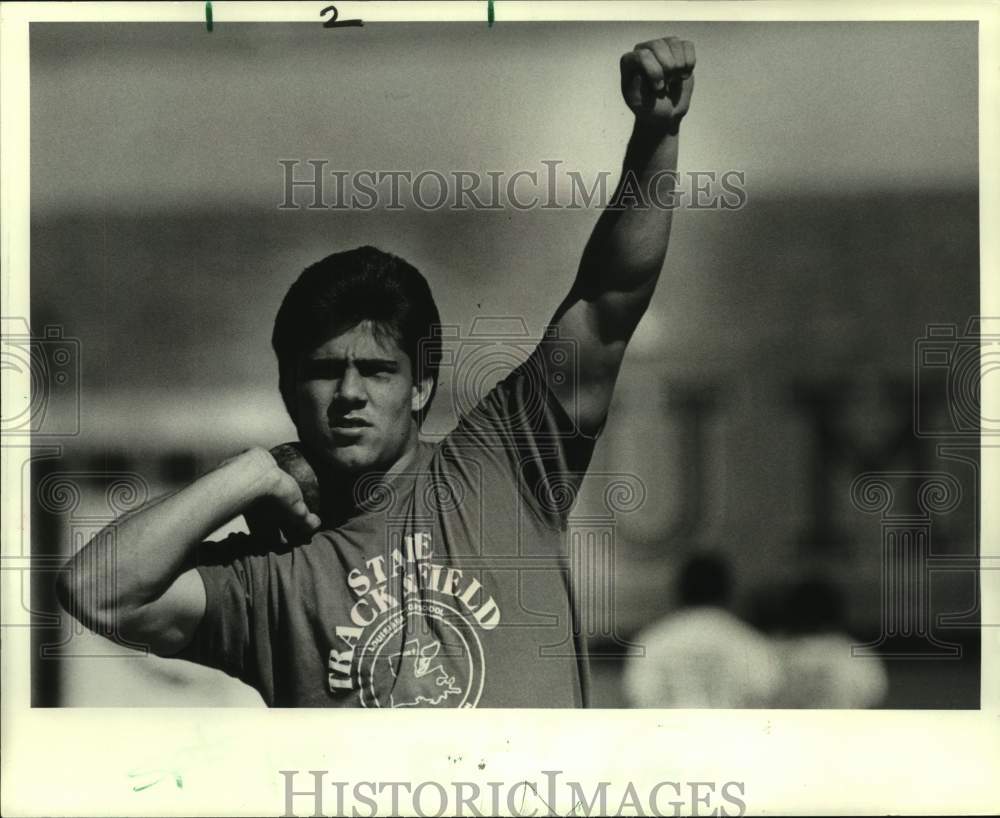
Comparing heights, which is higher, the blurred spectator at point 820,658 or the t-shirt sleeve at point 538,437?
the t-shirt sleeve at point 538,437

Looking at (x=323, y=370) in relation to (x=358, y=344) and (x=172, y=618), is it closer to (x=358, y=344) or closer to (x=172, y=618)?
(x=358, y=344)

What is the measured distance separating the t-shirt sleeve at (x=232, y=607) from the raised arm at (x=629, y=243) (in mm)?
832

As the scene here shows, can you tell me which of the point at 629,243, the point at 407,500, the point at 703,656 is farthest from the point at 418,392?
the point at 703,656

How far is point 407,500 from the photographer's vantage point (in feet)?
9.14

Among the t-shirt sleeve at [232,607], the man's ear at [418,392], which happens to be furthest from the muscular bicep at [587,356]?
the t-shirt sleeve at [232,607]

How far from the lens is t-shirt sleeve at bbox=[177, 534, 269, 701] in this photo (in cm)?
276

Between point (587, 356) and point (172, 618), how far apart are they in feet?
3.79

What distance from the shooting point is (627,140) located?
2779 millimetres

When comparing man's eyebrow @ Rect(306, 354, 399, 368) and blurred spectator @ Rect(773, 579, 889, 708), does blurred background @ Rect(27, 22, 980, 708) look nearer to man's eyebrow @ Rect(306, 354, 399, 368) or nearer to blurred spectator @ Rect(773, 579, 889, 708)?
blurred spectator @ Rect(773, 579, 889, 708)

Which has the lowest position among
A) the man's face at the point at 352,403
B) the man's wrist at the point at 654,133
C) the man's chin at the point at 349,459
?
the man's chin at the point at 349,459

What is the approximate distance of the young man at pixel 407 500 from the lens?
2.77 m

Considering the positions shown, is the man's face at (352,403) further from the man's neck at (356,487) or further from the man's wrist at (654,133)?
the man's wrist at (654,133)

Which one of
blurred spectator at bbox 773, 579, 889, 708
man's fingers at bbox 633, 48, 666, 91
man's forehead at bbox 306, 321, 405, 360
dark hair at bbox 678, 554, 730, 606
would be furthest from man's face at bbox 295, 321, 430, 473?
blurred spectator at bbox 773, 579, 889, 708

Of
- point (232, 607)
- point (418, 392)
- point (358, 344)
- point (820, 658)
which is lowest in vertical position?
point (820, 658)
